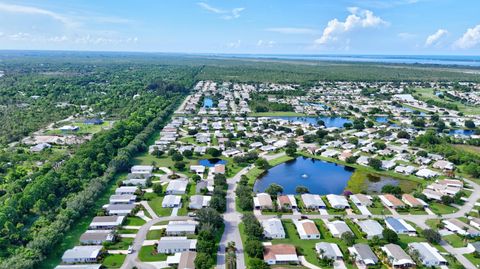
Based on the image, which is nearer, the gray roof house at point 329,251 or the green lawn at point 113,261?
the green lawn at point 113,261

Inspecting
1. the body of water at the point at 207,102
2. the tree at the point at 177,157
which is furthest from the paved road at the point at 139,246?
the body of water at the point at 207,102

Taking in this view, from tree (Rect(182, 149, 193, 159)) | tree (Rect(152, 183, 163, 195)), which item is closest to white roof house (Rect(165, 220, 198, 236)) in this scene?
tree (Rect(152, 183, 163, 195))

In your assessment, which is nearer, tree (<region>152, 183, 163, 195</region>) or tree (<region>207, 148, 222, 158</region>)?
tree (<region>152, 183, 163, 195</region>)

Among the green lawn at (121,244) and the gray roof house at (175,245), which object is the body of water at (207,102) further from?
the gray roof house at (175,245)

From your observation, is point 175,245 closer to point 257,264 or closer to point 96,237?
point 96,237

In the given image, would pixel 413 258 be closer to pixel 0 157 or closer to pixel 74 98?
pixel 0 157

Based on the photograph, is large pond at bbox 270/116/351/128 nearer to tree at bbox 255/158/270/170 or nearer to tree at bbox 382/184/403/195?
tree at bbox 255/158/270/170

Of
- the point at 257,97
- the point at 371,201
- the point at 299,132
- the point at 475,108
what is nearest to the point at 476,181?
the point at 371,201

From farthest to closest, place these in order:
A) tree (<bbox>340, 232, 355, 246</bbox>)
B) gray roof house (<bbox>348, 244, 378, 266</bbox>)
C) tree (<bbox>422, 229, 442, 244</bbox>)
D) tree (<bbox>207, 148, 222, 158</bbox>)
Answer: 1. tree (<bbox>207, 148, 222, 158</bbox>)
2. tree (<bbox>422, 229, 442, 244</bbox>)
3. tree (<bbox>340, 232, 355, 246</bbox>)
4. gray roof house (<bbox>348, 244, 378, 266</bbox>)
